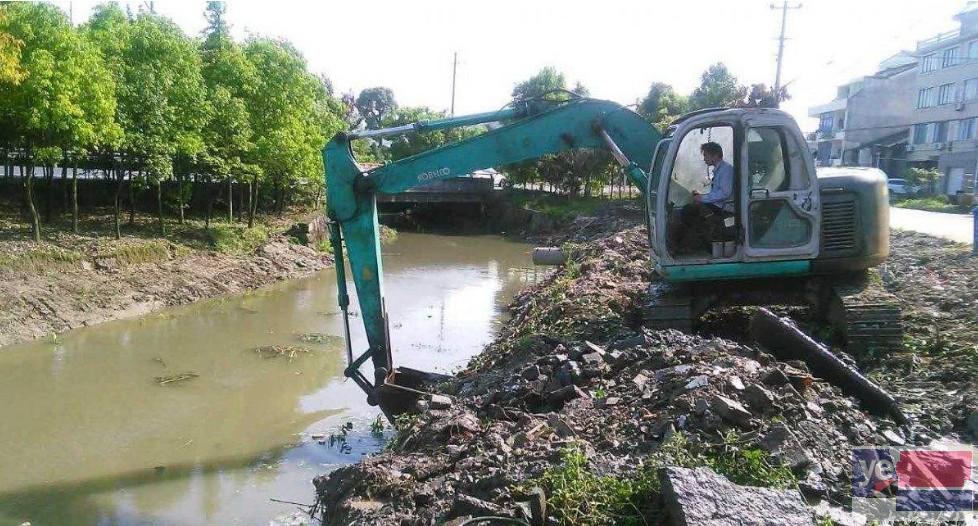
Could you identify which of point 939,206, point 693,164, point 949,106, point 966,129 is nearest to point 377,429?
point 693,164

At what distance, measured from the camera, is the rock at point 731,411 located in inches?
180

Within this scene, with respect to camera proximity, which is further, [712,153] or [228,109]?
[228,109]

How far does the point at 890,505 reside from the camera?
399 centimetres

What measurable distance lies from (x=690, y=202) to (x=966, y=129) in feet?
137

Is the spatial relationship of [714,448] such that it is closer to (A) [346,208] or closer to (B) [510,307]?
(A) [346,208]

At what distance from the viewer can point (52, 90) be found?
13375 millimetres

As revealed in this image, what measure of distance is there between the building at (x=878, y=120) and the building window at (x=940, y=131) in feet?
11.6

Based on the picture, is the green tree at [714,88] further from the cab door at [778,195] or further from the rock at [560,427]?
the rock at [560,427]

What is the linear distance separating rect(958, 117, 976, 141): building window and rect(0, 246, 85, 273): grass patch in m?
43.4

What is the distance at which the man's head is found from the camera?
702cm

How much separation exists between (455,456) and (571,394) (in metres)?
1.27

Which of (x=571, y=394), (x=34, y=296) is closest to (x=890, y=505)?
(x=571, y=394)

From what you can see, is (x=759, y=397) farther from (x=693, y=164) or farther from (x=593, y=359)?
(x=693, y=164)

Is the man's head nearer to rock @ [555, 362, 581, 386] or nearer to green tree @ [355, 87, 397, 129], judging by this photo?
rock @ [555, 362, 581, 386]
